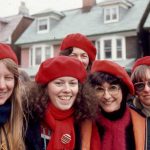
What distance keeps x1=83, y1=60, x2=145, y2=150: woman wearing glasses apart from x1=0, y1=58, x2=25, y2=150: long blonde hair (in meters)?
0.63

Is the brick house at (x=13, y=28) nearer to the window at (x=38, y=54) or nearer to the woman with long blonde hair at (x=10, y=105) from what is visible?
the window at (x=38, y=54)

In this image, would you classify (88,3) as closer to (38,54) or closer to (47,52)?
(47,52)

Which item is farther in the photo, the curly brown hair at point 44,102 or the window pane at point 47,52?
the window pane at point 47,52

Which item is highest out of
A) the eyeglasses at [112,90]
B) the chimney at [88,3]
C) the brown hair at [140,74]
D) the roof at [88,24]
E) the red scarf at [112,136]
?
the chimney at [88,3]

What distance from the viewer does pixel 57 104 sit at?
10.5ft

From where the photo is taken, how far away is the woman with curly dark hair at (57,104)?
10.3 feet

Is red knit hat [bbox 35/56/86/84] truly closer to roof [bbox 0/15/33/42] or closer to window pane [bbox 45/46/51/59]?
window pane [bbox 45/46/51/59]

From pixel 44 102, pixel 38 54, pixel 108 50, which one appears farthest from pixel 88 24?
pixel 44 102

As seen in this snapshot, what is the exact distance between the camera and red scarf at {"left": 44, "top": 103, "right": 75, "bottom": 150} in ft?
10.2

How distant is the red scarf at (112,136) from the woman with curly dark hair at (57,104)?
0.16 metres

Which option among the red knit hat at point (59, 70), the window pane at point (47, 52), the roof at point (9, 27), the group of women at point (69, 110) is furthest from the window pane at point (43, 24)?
the red knit hat at point (59, 70)

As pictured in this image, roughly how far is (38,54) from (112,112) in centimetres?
2195

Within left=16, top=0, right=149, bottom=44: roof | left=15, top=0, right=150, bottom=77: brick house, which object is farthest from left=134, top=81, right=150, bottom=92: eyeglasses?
left=16, top=0, right=149, bottom=44: roof

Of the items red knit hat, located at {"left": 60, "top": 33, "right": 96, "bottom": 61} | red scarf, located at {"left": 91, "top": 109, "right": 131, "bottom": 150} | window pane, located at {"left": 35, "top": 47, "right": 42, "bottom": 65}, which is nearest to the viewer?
red scarf, located at {"left": 91, "top": 109, "right": 131, "bottom": 150}
